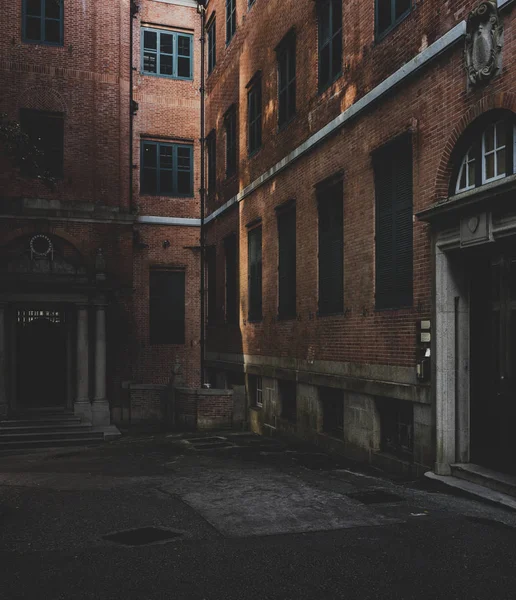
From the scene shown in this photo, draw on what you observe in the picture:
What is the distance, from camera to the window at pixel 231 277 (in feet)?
63.4

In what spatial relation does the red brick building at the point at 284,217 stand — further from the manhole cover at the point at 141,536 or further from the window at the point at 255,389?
the manhole cover at the point at 141,536

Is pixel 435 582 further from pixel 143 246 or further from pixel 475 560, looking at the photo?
pixel 143 246

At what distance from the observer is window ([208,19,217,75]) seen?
21406mm

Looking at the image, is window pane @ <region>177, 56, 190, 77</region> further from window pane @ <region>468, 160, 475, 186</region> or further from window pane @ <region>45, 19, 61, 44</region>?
window pane @ <region>468, 160, 475, 186</region>

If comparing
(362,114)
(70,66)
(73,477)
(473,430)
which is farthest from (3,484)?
(70,66)

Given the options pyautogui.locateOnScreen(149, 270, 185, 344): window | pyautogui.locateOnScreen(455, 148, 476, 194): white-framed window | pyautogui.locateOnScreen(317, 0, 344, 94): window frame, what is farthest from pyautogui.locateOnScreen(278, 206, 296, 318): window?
pyautogui.locateOnScreen(149, 270, 185, 344): window

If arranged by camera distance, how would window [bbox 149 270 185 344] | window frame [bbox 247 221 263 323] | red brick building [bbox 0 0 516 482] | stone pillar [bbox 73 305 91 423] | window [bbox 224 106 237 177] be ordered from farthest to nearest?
window [bbox 149 270 185 344], window [bbox 224 106 237 177], stone pillar [bbox 73 305 91 423], window frame [bbox 247 221 263 323], red brick building [bbox 0 0 516 482]

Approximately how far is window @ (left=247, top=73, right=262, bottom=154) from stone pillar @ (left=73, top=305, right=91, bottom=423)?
6.46 meters

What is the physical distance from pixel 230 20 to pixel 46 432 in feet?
43.1

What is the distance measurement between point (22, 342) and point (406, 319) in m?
12.5

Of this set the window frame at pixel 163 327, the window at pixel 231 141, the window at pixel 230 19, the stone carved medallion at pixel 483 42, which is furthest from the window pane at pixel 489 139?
the window frame at pixel 163 327

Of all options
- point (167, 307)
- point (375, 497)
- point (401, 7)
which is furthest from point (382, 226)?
point (167, 307)

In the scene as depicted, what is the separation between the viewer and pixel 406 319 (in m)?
10.0

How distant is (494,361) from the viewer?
8703mm
